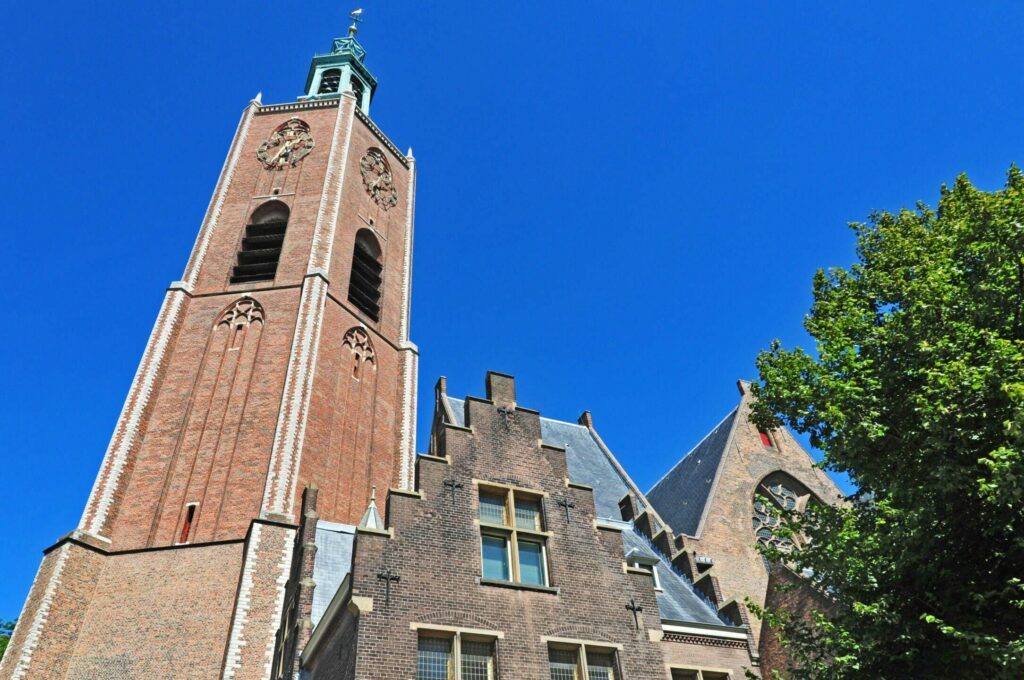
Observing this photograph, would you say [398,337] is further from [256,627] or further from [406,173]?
[256,627]

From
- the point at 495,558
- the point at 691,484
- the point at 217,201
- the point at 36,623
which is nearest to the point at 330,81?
the point at 217,201

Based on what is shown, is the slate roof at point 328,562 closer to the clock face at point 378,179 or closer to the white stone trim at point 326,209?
the white stone trim at point 326,209

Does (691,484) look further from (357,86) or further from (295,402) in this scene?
(357,86)

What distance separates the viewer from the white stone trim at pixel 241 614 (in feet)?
59.0

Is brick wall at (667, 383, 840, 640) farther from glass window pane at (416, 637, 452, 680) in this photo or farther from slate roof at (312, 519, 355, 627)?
glass window pane at (416, 637, 452, 680)

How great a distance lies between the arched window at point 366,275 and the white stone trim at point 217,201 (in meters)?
6.18

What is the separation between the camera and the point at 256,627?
1870cm

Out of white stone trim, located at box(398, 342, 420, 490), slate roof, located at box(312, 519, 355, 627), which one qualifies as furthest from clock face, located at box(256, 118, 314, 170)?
slate roof, located at box(312, 519, 355, 627)

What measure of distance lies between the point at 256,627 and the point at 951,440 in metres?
16.5

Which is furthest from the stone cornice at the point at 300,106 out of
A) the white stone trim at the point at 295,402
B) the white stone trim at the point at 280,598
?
the white stone trim at the point at 280,598

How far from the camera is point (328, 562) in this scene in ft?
58.0

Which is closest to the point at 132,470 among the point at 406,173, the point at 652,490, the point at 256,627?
the point at 256,627

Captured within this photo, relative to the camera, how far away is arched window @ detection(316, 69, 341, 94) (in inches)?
1834

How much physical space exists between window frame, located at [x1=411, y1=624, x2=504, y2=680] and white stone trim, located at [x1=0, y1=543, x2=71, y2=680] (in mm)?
13837
